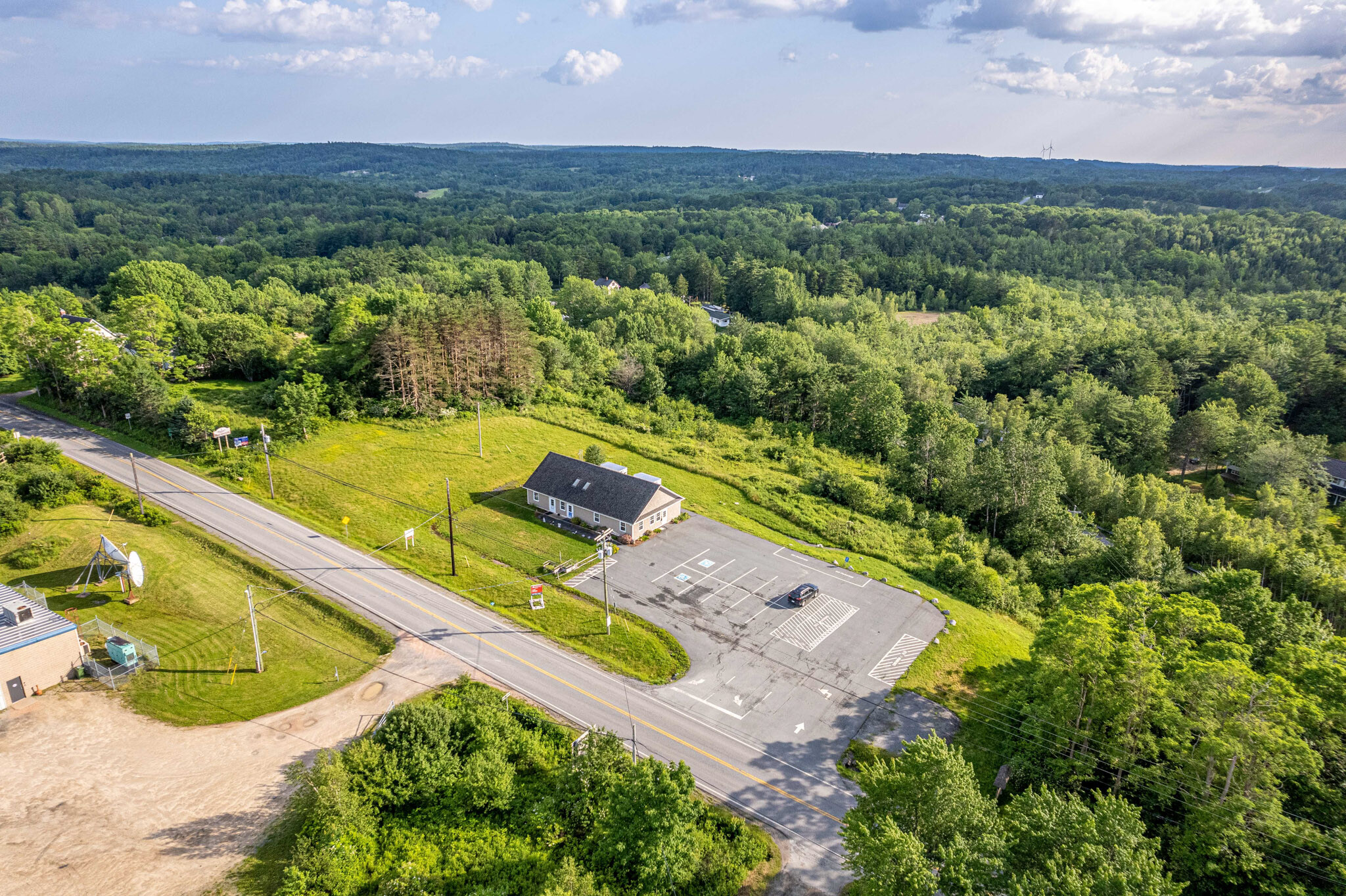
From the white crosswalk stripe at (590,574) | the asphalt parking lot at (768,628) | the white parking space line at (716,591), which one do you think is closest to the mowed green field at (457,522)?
the white crosswalk stripe at (590,574)

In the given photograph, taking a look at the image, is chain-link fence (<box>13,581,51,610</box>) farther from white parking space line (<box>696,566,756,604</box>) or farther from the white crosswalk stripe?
white parking space line (<box>696,566,756,604</box>)

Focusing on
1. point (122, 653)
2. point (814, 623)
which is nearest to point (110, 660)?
point (122, 653)

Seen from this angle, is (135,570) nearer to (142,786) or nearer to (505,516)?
(142,786)

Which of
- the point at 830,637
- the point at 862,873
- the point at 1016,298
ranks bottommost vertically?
the point at 830,637

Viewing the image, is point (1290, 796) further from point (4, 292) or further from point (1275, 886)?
point (4, 292)

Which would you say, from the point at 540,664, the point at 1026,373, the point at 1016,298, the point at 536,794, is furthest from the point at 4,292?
the point at 1016,298

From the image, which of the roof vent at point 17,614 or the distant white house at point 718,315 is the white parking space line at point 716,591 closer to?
the roof vent at point 17,614
